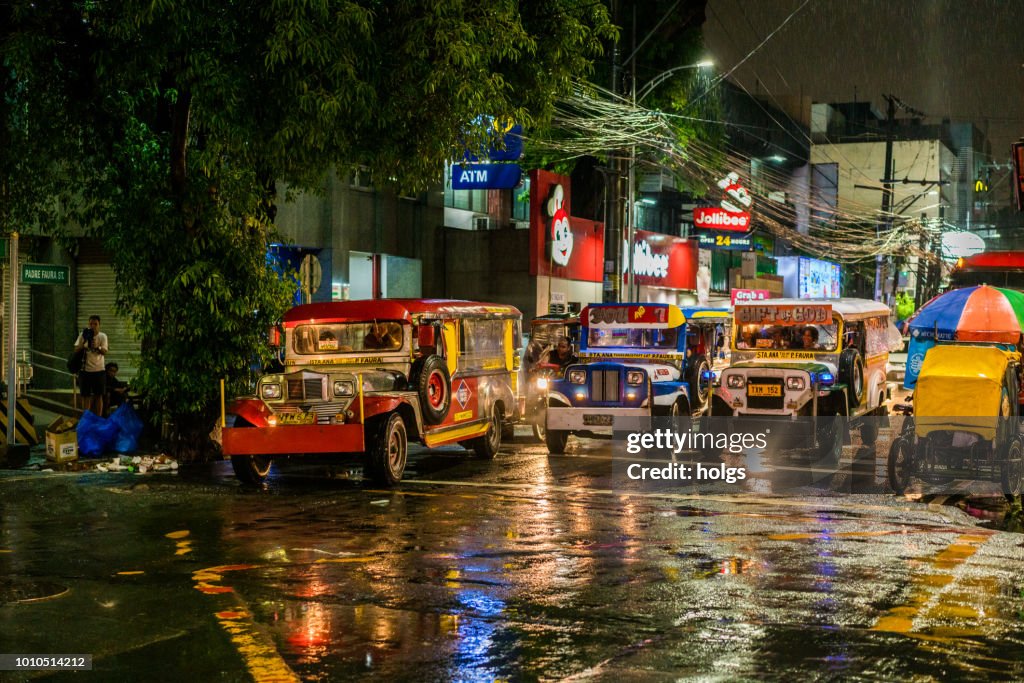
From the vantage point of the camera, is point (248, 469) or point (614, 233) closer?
point (248, 469)

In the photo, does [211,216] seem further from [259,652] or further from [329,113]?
[259,652]

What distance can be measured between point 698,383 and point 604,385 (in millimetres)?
2401

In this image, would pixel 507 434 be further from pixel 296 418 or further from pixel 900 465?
pixel 900 465

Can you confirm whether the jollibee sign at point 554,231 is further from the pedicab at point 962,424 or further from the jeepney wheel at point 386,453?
the pedicab at point 962,424

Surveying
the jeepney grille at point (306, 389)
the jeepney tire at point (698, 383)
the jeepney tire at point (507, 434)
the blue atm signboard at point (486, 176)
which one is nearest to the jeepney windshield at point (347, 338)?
the jeepney grille at point (306, 389)

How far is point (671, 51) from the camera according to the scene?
3362 cm

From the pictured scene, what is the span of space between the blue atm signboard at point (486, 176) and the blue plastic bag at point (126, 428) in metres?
11.7

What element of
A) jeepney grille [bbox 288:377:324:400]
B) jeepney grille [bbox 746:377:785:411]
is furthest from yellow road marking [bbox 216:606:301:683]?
jeepney grille [bbox 746:377:785:411]

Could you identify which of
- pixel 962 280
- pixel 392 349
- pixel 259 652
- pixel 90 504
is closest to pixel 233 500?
pixel 90 504

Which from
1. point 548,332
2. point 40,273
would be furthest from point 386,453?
point 548,332

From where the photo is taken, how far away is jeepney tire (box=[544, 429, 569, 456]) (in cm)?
1750

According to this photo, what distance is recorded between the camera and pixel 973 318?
1631 centimetres

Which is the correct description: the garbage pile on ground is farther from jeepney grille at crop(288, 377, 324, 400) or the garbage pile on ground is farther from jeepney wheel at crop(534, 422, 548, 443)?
jeepney wheel at crop(534, 422, 548, 443)

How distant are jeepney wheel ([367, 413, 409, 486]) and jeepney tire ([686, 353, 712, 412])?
616 cm
